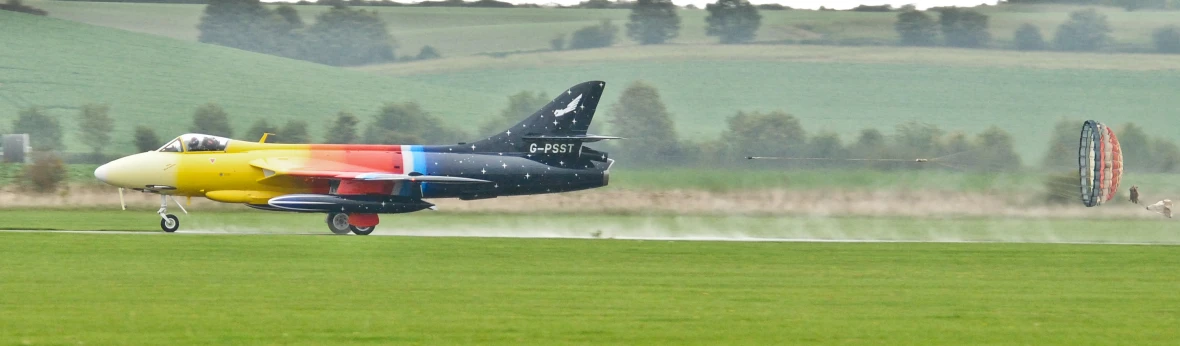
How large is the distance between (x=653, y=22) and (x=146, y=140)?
32.5 m

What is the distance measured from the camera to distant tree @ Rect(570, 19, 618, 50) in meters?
80.4

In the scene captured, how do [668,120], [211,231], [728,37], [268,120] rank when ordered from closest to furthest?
1. [211,231]
2. [668,120]
3. [268,120]
4. [728,37]

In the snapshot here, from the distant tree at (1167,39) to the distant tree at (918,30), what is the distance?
11144 millimetres

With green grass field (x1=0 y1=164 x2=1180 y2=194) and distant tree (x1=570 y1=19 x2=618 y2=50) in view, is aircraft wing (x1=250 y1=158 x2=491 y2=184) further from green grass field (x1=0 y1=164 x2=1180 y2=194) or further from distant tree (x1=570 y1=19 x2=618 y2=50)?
distant tree (x1=570 y1=19 x2=618 y2=50)

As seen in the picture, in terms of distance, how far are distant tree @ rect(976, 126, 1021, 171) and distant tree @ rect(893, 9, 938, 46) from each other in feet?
98.5

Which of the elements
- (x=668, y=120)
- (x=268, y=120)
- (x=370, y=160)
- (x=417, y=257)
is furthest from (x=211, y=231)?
(x=268, y=120)

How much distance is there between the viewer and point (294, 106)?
72.8m

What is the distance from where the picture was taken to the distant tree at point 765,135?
5091cm

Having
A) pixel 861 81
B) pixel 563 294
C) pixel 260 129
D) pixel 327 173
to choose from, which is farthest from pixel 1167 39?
pixel 563 294

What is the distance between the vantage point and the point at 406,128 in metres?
63.3

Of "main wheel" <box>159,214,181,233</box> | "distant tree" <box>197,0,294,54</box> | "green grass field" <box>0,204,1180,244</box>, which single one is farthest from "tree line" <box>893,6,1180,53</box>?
"main wheel" <box>159,214,181,233</box>

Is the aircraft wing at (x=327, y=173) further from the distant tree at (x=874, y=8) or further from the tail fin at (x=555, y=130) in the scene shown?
the distant tree at (x=874, y=8)

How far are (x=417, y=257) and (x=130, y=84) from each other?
51.8m

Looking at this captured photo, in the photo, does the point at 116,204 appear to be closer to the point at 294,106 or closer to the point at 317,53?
the point at 294,106
